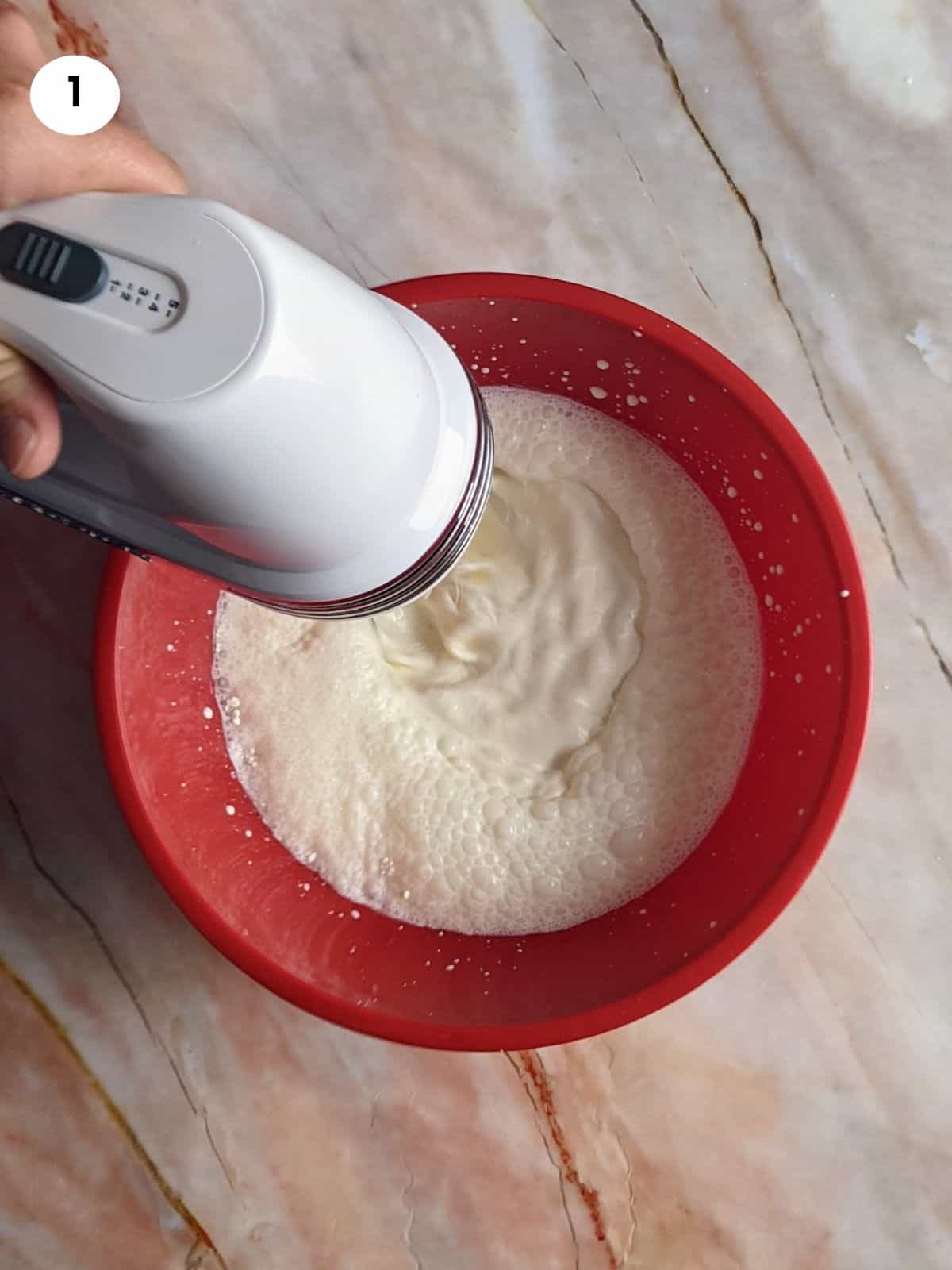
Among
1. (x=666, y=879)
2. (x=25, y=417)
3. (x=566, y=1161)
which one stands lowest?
(x=566, y=1161)

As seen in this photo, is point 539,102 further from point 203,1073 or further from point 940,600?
point 203,1073

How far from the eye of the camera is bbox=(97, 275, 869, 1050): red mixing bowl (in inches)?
24.2

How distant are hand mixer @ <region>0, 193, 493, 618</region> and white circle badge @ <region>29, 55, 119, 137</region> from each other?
3.9 inches

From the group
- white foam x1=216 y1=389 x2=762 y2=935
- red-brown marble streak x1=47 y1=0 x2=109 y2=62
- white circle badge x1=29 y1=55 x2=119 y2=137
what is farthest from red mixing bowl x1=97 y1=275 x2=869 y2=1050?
red-brown marble streak x1=47 y1=0 x2=109 y2=62

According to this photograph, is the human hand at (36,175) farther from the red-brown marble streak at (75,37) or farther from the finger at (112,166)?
the red-brown marble streak at (75,37)

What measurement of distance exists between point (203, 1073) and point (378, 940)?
0.16 m

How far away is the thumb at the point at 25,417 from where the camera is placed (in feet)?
1.24

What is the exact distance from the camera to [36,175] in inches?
16.4

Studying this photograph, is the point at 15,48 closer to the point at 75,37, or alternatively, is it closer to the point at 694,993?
the point at 75,37

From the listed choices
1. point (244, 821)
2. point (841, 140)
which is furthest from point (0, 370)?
point (841, 140)

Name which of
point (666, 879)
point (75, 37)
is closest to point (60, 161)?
point (75, 37)

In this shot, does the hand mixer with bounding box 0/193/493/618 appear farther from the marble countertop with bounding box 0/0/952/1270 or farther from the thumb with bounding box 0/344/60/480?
the marble countertop with bounding box 0/0/952/1270

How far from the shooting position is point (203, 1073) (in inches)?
29.0

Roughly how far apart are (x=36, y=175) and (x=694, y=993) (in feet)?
2.04
